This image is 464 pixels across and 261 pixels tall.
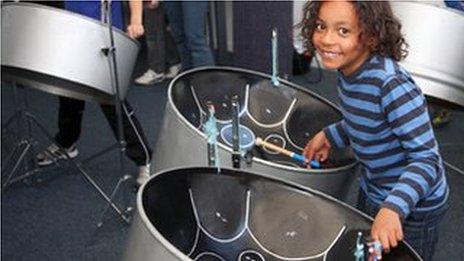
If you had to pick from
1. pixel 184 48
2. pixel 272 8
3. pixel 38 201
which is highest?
pixel 272 8

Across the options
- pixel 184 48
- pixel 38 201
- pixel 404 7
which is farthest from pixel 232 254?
pixel 184 48

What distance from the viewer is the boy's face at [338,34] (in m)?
0.96

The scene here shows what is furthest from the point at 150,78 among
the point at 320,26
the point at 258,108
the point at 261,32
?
the point at 320,26

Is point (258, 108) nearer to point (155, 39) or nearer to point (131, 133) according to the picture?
point (131, 133)

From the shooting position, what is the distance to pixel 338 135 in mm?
1184

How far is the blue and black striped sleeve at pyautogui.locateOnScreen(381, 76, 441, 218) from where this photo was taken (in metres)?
0.93

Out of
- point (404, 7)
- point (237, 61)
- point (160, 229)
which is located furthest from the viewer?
point (237, 61)

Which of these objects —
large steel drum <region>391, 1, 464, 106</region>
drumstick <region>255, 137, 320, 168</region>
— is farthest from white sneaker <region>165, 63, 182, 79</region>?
drumstick <region>255, 137, 320, 168</region>

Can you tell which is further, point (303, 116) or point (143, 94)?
point (143, 94)

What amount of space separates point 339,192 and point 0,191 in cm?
129

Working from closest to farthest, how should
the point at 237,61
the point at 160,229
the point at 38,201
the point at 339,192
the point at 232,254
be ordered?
the point at 160,229 → the point at 232,254 → the point at 339,192 → the point at 38,201 → the point at 237,61

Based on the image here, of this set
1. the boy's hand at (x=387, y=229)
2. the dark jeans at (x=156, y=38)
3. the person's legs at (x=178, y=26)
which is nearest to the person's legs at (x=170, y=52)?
the dark jeans at (x=156, y=38)

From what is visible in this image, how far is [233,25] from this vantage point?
290 centimetres

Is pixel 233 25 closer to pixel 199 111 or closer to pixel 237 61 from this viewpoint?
pixel 237 61
